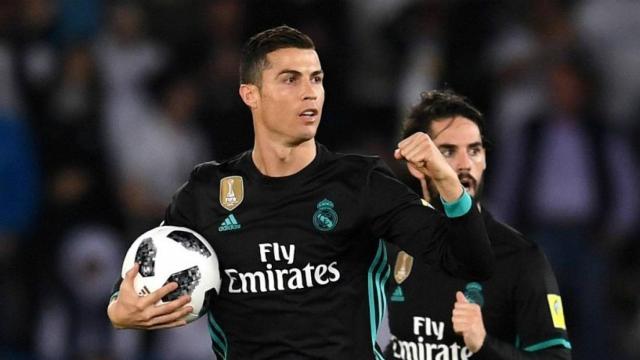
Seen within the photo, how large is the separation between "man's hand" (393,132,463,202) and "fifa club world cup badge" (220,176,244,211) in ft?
2.41

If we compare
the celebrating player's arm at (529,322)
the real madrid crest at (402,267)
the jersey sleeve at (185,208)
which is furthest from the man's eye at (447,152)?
the jersey sleeve at (185,208)

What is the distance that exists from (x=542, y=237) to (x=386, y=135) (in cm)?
142

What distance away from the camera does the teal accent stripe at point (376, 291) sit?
163 inches

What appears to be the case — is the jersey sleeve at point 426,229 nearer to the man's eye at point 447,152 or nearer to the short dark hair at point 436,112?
the man's eye at point 447,152

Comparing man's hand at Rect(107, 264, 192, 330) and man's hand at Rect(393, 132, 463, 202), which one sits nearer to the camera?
man's hand at Rect(393, 132, 463, 202)

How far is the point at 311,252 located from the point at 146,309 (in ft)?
1.94

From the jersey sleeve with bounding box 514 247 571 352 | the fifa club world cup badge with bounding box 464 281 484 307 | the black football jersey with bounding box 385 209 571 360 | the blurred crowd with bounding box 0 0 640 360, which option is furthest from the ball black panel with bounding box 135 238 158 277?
the blurred crowd with bounding box 0 0 640 360

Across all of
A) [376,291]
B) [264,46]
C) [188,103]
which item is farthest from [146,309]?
[188,103]

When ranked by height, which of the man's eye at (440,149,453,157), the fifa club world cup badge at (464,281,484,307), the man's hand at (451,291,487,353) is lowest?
the man's hand at (451,291,487,353)

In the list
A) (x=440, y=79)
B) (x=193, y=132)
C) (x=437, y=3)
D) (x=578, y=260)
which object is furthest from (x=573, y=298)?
(x=193, y=132)

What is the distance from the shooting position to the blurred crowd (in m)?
8.08

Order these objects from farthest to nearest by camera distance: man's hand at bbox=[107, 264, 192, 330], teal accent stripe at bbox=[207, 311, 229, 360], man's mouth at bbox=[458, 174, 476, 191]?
man's mouth at bbox=[458, 174, 476, 191], teal accent stripe at bbox=[207, 311, 229, 360], man's hand at bbox=[107, 264, 192, 330]

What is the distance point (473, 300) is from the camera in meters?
4.52

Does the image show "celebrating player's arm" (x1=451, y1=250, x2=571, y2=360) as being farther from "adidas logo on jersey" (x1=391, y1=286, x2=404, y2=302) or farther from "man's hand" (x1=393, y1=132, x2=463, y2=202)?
"man's hand" (x1=393, y1=132, x2=463, y2=202)
